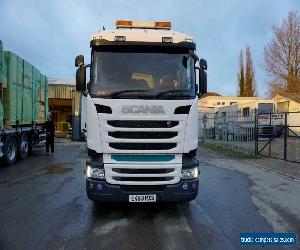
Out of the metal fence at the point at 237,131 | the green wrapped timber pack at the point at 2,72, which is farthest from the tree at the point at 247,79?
the green wrapped timber pack at the point at 2,72

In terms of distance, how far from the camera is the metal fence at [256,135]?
17.9 metres

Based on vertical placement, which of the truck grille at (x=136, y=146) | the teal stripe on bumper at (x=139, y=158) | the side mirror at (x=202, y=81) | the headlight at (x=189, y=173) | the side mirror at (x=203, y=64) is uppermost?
the side mirror at (x=203, y=64)

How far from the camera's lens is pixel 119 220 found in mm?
6988

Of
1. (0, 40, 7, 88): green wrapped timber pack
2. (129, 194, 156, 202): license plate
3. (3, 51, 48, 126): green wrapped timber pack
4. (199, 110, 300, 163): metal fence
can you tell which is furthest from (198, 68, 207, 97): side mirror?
(199, 110, 300, 163): metal fence

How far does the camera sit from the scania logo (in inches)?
267

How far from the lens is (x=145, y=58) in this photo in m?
7.27

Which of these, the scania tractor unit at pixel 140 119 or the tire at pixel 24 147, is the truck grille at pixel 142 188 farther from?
the tire at pixel 24 147

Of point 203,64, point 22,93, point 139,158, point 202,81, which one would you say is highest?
point 203,64

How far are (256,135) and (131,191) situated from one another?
12848 millimetres

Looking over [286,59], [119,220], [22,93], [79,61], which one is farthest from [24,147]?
[286,59]

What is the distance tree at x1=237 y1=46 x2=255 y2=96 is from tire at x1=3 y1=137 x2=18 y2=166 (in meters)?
52.8

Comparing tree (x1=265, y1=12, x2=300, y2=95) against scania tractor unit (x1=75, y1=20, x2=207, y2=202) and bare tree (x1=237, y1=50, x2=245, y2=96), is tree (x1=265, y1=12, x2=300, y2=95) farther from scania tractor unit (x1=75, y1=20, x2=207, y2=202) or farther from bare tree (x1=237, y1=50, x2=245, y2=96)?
A: scania tractor unit (x1=75, y1=20, x2=207, y2=202)

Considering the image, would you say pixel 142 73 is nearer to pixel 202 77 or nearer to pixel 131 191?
pixel 202 77

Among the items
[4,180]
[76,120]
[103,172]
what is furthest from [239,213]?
[76,120]
